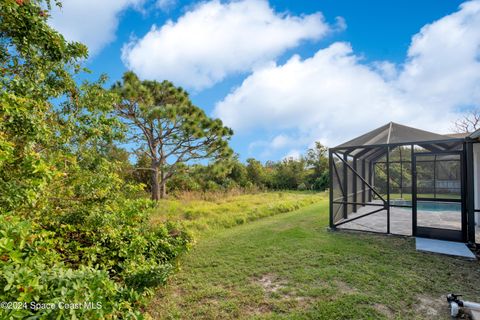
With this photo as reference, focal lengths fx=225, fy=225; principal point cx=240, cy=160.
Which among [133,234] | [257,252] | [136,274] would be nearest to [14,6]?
[133,234]

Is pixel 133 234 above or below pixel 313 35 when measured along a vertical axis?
below

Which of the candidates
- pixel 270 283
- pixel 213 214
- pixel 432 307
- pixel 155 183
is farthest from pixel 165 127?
pixel 432 307

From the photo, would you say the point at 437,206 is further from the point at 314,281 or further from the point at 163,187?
the point at 163,187

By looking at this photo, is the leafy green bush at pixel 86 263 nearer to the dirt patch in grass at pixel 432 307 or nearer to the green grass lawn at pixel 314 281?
the green grass lawn at pixel 314 281

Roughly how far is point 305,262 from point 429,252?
8.23ft

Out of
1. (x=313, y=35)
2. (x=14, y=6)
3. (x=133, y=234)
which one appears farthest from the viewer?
(x=313, y=35)

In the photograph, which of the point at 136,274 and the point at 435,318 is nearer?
the point at 435,318

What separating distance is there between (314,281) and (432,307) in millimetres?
1327

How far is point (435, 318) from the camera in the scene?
7.98ft

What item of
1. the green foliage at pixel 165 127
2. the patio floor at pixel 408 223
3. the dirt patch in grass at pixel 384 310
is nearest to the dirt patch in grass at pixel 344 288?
the dirt patch in grass at pixel 384 310

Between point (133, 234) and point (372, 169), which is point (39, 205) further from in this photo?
point (372, 169)

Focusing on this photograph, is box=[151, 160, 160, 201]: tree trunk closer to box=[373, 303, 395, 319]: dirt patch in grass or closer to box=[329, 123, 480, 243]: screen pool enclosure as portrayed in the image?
box=[329, 123, 480, 243]: screen pool enclosure

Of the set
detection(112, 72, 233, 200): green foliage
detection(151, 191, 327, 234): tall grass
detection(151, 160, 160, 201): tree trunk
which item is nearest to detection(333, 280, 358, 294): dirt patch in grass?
detection(151, 191, 327, 234): tall grass

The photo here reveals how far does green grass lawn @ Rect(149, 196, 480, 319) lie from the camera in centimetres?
262
